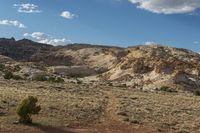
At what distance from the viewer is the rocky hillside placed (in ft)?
258

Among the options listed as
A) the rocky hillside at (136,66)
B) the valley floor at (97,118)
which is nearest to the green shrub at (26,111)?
the valley floor at (97,118)

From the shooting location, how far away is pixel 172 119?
2942 centimetres

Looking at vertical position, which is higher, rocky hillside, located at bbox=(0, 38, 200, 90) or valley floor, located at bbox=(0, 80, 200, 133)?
rocky hillside, located at bbox=(0, 38, 200, 90)

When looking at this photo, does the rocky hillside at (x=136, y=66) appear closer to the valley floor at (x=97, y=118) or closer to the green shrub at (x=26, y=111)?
the valley floor at (x=97, y=118)

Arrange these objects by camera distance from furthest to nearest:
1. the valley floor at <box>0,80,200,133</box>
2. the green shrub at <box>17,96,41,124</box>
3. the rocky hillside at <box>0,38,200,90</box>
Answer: the rocky hillside at <box>0,38,200,90</box> → the green shrub at <box>17,96,41,124</box> → the valley floor at <box>0,80,200,133</box>

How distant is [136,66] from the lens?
92.9m

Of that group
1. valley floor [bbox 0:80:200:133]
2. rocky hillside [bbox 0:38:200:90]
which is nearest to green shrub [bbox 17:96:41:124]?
valley floor [bbox 0:80:200:133]

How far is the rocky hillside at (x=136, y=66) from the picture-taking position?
78688 millimetres

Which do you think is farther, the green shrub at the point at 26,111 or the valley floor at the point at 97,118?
the green shrub at the point at 26,111

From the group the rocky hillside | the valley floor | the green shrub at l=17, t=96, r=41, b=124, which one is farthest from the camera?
the rocky hillside

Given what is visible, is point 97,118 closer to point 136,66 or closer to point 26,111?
point 26,111

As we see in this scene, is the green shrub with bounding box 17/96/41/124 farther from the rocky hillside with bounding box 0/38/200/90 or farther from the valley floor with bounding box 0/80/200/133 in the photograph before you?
the rocky hillside with bounding box 0/38/200/90

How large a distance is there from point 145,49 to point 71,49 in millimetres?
48810

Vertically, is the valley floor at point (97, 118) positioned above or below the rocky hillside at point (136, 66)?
below
